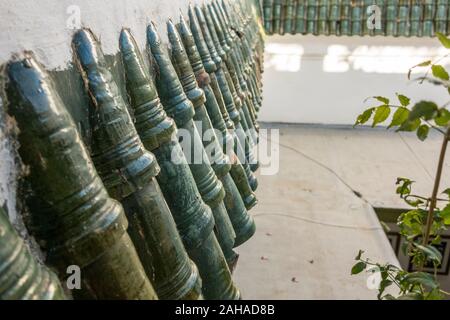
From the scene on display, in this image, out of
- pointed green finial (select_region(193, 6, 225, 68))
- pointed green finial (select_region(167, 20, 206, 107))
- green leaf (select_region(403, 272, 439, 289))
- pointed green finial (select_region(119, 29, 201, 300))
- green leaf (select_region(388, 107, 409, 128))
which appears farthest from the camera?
pointed green finial (select_region(193, 6, 225, 68))

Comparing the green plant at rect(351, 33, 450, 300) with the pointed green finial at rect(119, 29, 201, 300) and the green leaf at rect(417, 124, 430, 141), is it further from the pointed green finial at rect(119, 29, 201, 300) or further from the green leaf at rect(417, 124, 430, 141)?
the pointed green finial at rect(119, 29, 201, 300)

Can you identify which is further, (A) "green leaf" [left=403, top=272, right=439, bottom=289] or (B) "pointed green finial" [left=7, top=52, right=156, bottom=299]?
(A) "green leaf" [left=403, top=272, right=439, bottom=289]

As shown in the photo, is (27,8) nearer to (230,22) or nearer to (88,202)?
(88,202)

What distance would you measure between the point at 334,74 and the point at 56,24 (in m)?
7.63

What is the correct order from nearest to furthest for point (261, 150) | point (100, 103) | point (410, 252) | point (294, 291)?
point (100, 103) → point (410, 252) → point (294, 291) → point (261, 150)

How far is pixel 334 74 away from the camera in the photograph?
8219mm

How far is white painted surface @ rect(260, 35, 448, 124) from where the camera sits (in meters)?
7.94

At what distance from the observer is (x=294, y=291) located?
351 cm

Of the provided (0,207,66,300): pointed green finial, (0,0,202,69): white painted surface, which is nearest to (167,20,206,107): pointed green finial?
(0,0,202,69): white painted surface

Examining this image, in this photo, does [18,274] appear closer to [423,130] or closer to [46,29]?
[46,29]

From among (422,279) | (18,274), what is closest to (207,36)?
(422,279)

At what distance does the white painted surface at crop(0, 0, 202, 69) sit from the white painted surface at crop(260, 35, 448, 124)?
6.80 m
